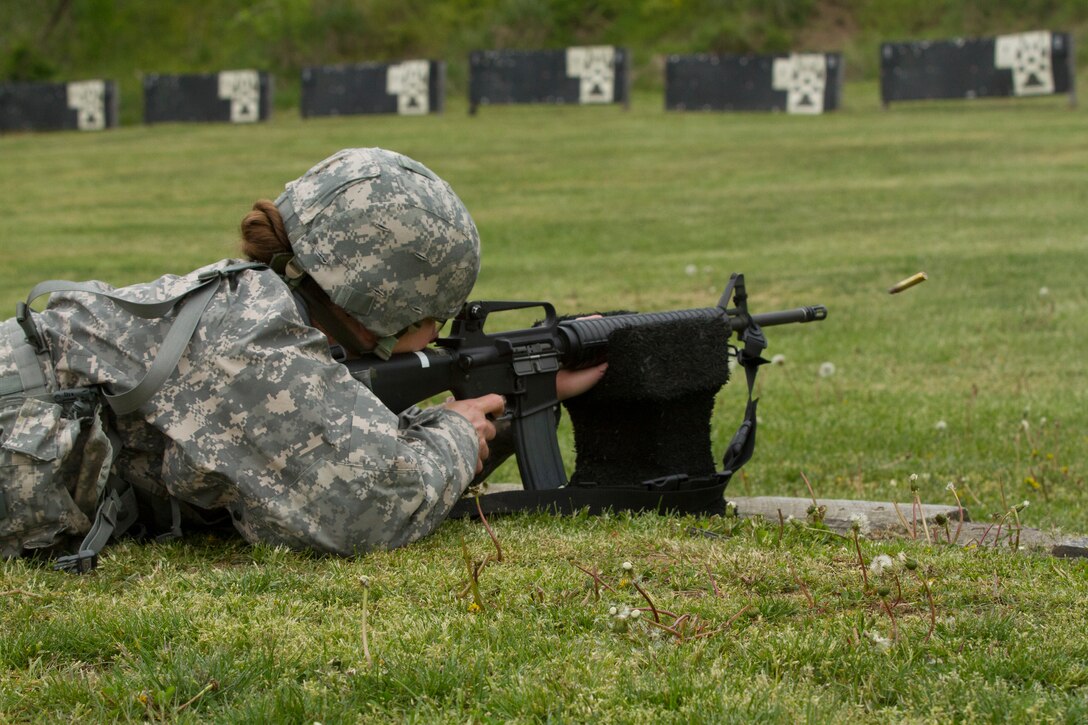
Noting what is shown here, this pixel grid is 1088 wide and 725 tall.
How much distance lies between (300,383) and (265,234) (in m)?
0.58

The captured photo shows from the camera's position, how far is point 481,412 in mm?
4891

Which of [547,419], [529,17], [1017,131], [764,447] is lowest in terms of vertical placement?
[764,447]

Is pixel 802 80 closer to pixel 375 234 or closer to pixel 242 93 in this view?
pixel 242 93

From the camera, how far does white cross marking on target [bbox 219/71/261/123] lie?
38594 millimetres

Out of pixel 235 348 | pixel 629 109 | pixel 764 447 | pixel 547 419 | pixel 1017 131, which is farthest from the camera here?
pixel 629 109

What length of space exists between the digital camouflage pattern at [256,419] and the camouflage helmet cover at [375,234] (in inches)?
7.2

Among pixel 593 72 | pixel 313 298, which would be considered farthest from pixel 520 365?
pixel 593 72

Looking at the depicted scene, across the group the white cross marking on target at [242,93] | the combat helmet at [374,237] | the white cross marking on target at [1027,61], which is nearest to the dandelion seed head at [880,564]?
the combat helmet at [374,237]

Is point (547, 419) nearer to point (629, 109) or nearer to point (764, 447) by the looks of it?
point (764, 447)

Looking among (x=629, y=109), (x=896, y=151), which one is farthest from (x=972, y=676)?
(x=629, y=109)

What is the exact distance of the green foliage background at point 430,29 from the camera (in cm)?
4450

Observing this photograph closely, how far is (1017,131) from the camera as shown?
84.4 ft

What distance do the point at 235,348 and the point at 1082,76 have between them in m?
36.7

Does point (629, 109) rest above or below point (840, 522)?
above
